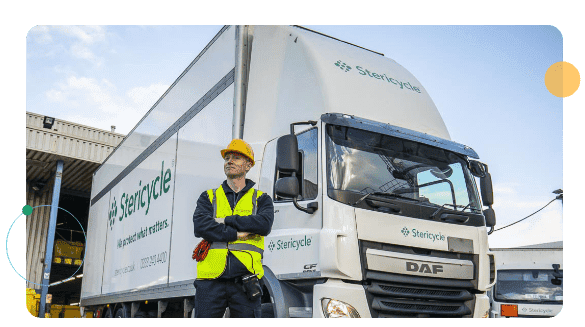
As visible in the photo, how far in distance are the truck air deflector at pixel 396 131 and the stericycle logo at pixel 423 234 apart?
95 centimetres

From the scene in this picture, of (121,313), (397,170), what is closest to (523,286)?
(397,170)

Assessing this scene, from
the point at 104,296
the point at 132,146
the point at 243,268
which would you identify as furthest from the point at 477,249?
the point at 104,296

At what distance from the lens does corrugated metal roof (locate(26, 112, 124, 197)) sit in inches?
409

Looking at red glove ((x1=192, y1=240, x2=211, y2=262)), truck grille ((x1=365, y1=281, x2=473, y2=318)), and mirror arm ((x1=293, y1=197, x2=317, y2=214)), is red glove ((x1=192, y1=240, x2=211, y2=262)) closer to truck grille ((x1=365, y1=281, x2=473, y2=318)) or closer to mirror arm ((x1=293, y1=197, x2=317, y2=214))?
mirror arm ((x1=293, y1=197, x2=317, y2=214))

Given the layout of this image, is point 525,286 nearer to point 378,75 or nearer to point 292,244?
point 378,75

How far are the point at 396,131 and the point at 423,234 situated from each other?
1.02 metres

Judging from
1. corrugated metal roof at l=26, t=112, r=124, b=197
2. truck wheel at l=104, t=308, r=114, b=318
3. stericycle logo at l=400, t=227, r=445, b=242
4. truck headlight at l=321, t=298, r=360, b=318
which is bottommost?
truck wheel at l=104, t=308, r=114, b=318

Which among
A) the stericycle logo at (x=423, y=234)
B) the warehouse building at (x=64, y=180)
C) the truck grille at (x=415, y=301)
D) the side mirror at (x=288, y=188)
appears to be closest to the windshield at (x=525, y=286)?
the truck grille at (x=415, y=301)

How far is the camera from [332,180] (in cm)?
481

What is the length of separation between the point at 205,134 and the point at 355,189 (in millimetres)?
2222

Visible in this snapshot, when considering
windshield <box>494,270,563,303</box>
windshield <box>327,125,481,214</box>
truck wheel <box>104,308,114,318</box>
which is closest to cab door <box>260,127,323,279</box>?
windshield <box>327,125,481,214</box>

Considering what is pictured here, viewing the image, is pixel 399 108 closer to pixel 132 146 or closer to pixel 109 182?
pixel 132 146

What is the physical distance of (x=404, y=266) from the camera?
4.80 metres

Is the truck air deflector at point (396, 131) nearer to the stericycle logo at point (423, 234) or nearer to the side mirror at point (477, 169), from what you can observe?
the side mirror at point (477, 169)
